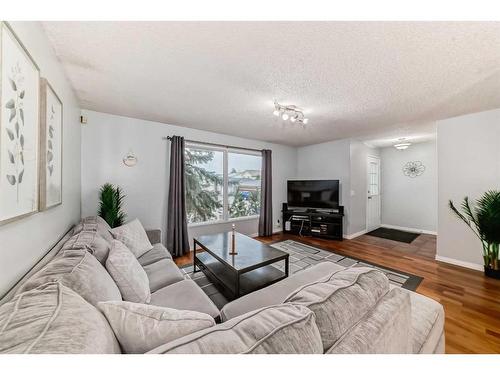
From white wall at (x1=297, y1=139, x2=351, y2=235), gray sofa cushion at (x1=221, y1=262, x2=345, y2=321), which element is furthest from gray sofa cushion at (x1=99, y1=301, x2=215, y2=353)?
white wall at (x1=297, y1=139, x2=351, y2=235)

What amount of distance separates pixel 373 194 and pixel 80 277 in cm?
619

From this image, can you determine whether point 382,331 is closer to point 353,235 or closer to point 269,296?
point 269,296

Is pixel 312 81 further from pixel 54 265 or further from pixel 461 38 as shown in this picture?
pixel 54 265

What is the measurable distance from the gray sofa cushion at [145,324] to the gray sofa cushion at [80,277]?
0.91ft

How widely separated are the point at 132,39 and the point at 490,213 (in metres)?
4.39

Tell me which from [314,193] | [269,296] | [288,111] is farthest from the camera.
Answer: [314,193]

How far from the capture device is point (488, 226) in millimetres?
2527

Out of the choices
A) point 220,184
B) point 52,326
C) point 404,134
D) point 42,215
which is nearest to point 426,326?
point 52,326

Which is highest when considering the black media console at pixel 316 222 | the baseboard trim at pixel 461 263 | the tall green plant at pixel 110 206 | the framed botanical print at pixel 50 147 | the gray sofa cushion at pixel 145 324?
the framed botanical print at pixel 50 147

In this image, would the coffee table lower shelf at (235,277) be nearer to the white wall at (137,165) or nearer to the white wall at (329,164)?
the white wall at (137,165)

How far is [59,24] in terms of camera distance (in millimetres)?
1269

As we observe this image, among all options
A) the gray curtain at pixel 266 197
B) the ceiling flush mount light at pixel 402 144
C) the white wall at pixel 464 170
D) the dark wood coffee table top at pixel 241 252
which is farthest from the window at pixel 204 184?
the ceiling flush mount light at pixel 402 144

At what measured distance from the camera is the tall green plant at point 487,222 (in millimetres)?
2480
